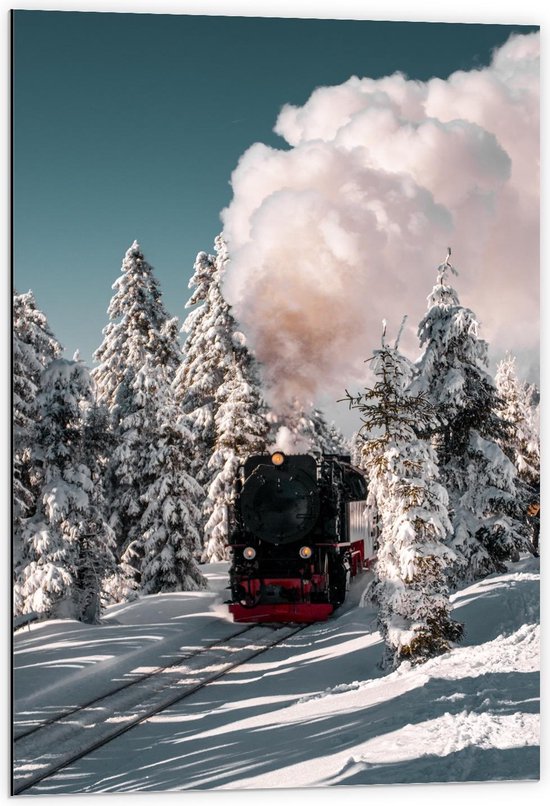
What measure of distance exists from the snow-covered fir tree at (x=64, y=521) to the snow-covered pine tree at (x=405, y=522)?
586 cm

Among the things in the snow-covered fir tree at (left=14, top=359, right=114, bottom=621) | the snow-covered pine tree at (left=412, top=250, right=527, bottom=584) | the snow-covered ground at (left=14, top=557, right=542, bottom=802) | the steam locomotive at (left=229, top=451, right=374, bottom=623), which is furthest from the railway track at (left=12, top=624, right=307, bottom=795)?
the snow-covered pine tree at (left=412, top=250, right=527, bottom=584)

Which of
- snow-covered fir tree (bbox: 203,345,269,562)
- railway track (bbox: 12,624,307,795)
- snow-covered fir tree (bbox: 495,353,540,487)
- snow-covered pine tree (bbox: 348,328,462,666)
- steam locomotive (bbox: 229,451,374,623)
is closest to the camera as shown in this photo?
railway track (bbox: 12,624,307,795)

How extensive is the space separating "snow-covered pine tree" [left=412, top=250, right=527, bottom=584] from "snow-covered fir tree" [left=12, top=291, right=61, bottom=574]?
286 inches

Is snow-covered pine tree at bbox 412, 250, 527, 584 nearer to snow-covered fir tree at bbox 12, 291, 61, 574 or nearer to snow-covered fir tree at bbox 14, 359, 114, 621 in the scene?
snow-covered fir tree at bbox 14, 359, 114, 621

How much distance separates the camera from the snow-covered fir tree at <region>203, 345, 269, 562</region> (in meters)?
21.5

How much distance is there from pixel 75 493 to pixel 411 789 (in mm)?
8565

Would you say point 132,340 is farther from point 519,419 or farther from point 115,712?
point 115,712

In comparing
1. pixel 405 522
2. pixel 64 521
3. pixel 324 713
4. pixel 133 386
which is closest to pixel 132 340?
pixel 133 386

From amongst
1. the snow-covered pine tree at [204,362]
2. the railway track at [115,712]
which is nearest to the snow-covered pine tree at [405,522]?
the railway track at [115,712]

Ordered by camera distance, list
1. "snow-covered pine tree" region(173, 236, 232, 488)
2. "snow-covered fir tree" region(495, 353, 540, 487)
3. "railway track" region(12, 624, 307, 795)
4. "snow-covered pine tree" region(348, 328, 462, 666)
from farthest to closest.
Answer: "snow-covered pine tree" region(173, 236, 232, 488) < "snow-covered fir tree" region(495, 353, 540, 487) < "snow-covered pine tree" region(348, 328, 462, 666) < "railway track" region(12, 624, 307, 795)

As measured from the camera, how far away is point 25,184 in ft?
33.5

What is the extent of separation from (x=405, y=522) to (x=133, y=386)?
1154cm

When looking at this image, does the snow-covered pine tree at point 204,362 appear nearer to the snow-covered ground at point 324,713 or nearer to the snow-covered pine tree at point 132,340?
the snow-covered pine tree at point 132,340

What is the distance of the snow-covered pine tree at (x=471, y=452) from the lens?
53.9 feet
